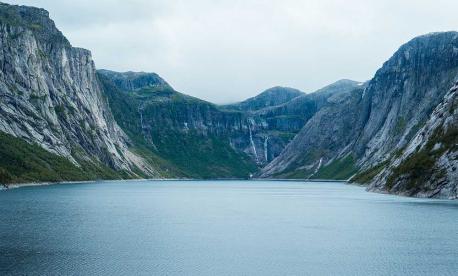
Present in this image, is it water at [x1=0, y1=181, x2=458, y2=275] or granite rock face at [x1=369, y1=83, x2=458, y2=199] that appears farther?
granite rock face at [x1=369, y1=83, x2=458, y2=199]

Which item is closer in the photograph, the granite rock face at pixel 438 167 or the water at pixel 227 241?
the water at pixel 227 241

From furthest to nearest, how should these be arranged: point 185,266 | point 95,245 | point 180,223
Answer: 1. point 180,223
2. point 95,245
3. point 185,266

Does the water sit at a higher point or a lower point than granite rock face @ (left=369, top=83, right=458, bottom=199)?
lower

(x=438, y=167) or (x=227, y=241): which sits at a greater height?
(x=438, y=167)

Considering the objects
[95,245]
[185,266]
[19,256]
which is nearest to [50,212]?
[95,245]

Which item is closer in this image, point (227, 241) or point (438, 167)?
point (227, 241)

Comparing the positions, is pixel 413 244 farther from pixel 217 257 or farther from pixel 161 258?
pixel 161 258

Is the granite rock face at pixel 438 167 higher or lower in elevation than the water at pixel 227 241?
higher

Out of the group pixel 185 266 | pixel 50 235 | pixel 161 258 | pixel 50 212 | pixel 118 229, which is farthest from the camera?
pixel 50 212
